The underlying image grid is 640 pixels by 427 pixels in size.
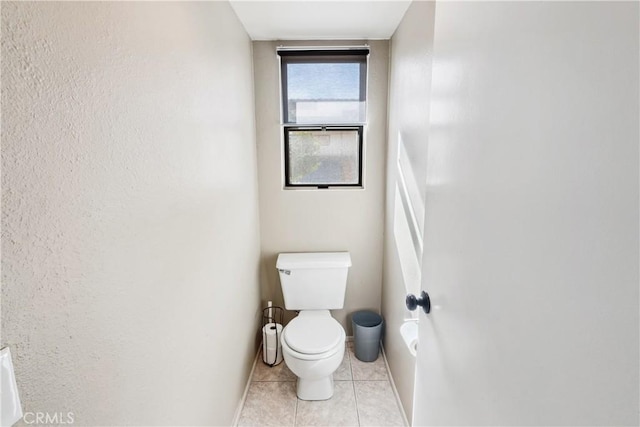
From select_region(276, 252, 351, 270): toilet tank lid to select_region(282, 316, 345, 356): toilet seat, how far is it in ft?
1.12

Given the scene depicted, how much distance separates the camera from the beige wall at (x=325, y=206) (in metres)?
2.17

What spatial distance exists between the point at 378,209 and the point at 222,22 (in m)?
1.48

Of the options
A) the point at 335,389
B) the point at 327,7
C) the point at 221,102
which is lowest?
the point at 335,389

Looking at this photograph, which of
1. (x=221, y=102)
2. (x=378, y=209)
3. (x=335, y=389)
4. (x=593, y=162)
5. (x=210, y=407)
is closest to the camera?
(x=593, y=162)

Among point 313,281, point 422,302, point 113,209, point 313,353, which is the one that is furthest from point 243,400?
point 113,209

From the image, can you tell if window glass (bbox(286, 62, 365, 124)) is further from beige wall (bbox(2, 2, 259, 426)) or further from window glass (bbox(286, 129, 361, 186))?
beige wall (bbox(2, 2, 259, 426))

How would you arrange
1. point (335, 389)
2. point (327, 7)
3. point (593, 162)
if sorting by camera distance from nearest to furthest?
point (593, 162)
point (327, 7)
point (335, 389)

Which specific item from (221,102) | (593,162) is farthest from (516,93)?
(221,102)

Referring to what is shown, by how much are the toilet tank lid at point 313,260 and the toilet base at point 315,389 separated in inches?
26.8

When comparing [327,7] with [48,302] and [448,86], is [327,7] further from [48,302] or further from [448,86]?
[48,302]

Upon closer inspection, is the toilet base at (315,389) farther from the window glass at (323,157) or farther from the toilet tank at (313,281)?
the window glass at (323,157)

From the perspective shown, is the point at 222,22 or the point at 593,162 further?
the point at 222,22

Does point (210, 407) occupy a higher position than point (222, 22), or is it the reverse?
point (222, 22)

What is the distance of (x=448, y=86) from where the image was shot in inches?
30.9
